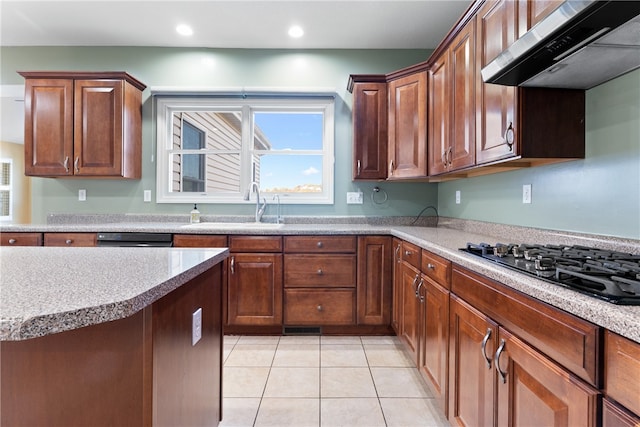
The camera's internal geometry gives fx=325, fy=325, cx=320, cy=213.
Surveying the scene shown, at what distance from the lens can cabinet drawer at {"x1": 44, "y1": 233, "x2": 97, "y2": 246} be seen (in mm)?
2660

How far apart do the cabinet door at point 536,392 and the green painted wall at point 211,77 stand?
7.68ft

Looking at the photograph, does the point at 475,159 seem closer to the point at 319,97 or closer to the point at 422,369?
the point at 422,369

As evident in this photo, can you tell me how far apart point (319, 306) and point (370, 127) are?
5.48ft

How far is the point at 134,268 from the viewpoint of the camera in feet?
3.37

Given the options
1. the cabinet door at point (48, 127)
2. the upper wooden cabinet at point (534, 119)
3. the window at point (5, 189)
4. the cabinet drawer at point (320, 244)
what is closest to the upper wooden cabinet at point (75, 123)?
the cabinet door at point (48, 127)

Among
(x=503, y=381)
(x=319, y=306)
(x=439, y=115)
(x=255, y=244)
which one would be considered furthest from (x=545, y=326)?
(x=255, y=244)

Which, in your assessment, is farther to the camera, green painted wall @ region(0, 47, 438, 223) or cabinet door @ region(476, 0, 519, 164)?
green painted wall @ region(0, 47, 438, 223)

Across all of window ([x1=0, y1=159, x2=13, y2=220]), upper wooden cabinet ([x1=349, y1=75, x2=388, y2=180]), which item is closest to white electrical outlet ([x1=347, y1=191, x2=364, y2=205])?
upper wooden cabinet ([x1=349, y1=75, x2=388, y2=180])

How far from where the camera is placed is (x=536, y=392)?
0.92m

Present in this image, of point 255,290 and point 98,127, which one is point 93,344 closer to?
point 255,290

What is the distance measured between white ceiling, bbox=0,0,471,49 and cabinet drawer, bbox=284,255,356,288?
2.07m

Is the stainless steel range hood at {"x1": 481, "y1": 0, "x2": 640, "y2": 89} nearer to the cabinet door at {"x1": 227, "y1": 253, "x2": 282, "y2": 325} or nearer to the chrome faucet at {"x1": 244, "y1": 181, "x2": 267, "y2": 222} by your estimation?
the cabinet door at {"x1": 227, "y1": 253, "x2": 282, "y2": 325}

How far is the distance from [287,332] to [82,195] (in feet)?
8.33

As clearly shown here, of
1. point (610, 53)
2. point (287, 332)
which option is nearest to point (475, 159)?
point (610, 53)
